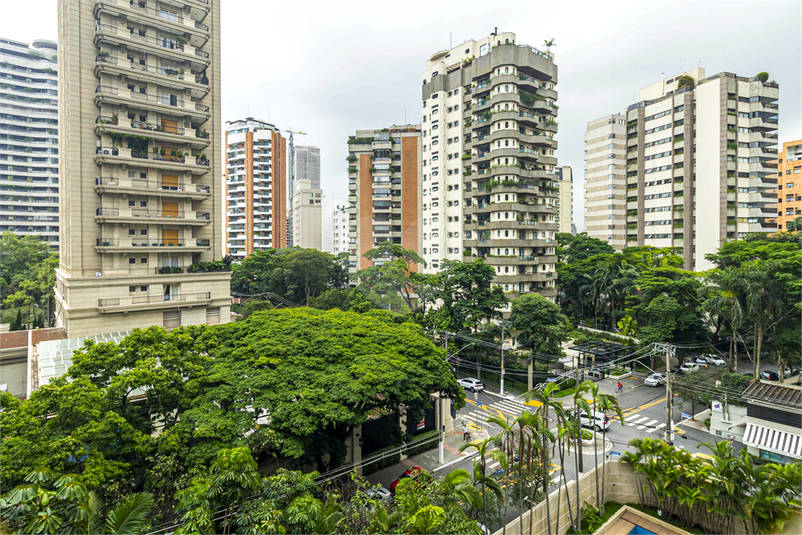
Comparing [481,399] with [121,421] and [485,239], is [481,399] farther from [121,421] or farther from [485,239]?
[121,421]

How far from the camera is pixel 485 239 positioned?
41875mm

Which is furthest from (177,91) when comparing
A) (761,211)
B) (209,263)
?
(761,211)

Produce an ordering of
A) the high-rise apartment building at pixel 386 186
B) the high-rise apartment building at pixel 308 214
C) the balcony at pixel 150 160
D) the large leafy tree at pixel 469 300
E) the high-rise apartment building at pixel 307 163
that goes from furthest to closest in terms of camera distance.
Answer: the high-rise apartment building at pixel 307 163, the high-rise apartment building at pixel 308 214, the high-rise apartment building at pixel 386 186, the large leafy tree at pixel 469 300, the balcony at pixel 150 160

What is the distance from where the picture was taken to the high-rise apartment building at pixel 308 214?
3573 inches

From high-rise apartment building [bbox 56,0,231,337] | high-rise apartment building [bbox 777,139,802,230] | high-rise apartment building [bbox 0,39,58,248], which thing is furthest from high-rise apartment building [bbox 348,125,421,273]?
high-rise apartment building [bbox 777,139,802,230]

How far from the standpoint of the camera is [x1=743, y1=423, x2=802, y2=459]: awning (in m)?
18.2

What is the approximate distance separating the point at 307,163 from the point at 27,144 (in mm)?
56817

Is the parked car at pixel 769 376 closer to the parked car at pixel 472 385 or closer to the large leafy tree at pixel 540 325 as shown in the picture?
the large leafy tree at pixel 540 325

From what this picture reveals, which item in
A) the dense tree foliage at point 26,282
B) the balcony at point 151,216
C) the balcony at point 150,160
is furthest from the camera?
the dense tree foliage at point 26,282

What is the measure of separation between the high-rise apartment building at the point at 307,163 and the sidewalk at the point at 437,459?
307 ft

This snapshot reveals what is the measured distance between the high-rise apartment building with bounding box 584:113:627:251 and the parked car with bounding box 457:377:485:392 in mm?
37120

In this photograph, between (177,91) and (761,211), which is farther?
(761,211)

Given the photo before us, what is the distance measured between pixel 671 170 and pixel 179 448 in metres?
56.1

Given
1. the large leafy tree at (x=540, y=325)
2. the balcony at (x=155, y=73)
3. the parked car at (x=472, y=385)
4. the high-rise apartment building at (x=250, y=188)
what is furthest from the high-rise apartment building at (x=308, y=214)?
the large leafy tree at (x=540, y=325)
